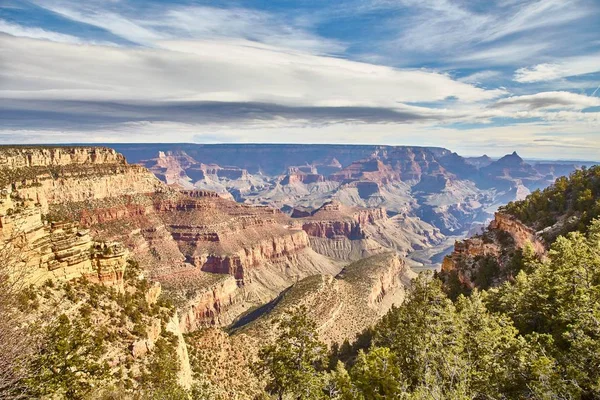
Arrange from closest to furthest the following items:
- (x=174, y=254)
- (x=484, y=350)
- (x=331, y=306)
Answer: (x=484, y=350) < (x=331, y=306) < (x=174, y=254)

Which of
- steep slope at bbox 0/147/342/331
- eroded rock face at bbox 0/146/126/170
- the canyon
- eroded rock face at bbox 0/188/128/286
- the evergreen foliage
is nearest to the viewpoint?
the evergreen foliage

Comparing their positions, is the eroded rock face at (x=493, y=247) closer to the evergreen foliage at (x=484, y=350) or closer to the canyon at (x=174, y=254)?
the canyon at (x=174, y=254)

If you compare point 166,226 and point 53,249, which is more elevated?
point 53,249

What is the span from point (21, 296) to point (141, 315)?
35.2 ft

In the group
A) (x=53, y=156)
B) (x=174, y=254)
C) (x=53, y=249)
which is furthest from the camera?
(x=174, y=254)

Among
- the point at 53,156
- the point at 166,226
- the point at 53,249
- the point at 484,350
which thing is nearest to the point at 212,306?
the point at 166,226

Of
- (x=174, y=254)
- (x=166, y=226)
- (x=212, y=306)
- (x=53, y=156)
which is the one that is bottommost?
(x=212, y=306)

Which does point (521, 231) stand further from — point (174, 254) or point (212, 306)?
point (174, 254)

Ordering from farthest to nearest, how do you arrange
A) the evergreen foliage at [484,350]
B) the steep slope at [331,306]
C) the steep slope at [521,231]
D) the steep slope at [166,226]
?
the steep slope at [166,226], the steep slope at [331,306], the steep slope at [521,231], the evergreen foliage at [484,350]

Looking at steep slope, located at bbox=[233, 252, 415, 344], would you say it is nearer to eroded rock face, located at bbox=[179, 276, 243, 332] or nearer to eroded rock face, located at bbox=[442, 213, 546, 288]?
eroded rock face, located at bbox=[442, 213, 546, 288]

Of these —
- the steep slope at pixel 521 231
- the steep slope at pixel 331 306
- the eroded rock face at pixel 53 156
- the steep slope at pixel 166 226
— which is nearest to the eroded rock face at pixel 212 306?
the steep slope at pixel 166 226

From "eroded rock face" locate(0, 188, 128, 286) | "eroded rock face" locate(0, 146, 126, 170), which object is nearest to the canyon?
"eroded rock face" locate(0, 188, 128, 286)

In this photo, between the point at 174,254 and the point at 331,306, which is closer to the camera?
the point at 331,306

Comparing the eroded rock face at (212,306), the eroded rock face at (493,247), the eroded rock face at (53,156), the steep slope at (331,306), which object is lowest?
the eroded rock face at (212,306)
